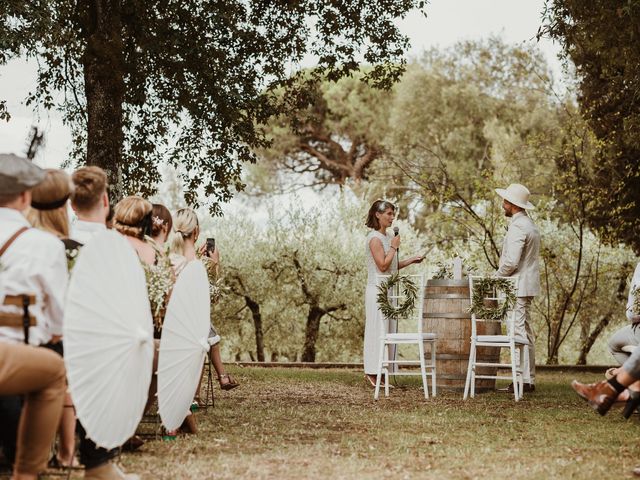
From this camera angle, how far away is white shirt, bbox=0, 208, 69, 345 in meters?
3.76

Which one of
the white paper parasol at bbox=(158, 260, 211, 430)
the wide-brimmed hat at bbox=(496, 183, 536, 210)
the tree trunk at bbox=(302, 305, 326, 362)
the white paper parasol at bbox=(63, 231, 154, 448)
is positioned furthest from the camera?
the tree trunk at bbox=(302, 305, 326, 362)

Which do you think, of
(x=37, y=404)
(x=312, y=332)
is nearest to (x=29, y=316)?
(x=37, y=404)

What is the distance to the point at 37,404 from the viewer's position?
379cm

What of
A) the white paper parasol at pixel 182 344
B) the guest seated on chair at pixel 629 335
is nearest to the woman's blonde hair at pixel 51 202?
the white paper parasol at pixel 182 344

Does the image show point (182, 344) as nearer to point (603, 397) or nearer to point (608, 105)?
point (603, 397)

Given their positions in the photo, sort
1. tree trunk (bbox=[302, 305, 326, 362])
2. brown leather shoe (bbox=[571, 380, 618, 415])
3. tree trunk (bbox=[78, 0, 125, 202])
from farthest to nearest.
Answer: tree trunk (bbox=[302, 305, 326, 362]) → tree trunk (bbox=[78, 0, 125, 202]) → brown leather shoe (bbox=[571, 380, 618, 415])

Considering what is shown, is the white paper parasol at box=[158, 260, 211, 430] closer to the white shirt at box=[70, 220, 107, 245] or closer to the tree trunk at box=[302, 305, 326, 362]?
the white shirt at box=[70, 220, 107, 245]

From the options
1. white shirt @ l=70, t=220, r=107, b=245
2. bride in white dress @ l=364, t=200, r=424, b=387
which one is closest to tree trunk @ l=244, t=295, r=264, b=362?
bride in white dress @ l=364, t=200, r=424, b=387

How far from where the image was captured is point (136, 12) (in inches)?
457

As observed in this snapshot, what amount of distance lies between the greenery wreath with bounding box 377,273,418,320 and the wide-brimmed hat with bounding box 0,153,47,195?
609 cm

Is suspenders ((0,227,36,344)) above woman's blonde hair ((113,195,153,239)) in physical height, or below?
below

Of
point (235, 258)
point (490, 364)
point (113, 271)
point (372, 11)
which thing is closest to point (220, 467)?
point (113, 271)

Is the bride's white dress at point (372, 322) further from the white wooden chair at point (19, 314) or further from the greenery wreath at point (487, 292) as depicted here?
the white wooden chair at point (19, 314)

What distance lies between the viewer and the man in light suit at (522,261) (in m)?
10.4
